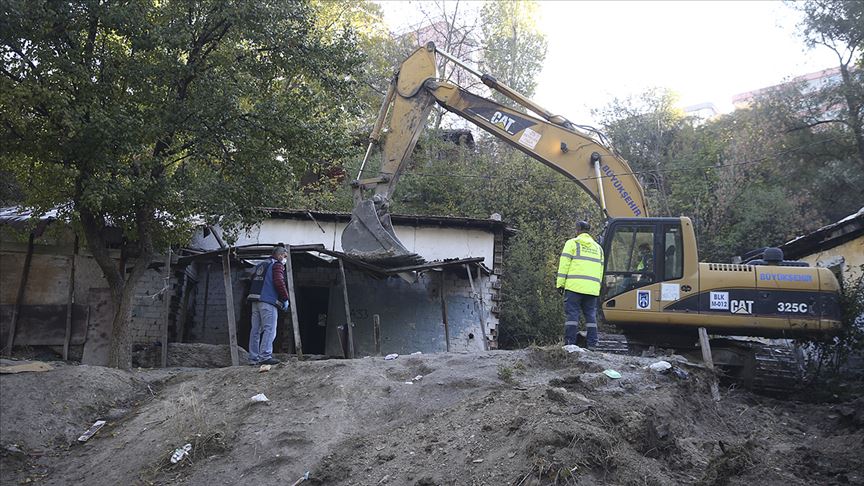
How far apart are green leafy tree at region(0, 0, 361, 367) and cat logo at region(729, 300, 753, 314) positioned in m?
6.52

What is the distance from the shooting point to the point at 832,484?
6730 millimetres

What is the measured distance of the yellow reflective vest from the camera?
32.4ft

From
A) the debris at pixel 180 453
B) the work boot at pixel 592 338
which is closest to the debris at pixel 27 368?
the debris at pixel 180 453

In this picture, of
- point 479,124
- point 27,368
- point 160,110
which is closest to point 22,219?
point 160,110

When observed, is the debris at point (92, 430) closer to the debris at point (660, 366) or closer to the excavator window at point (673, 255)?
the debris at point (660, 366)

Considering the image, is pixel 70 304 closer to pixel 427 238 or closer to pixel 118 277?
pixel 118 277

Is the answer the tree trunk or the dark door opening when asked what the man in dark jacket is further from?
the dark door opening

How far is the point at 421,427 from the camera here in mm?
7148

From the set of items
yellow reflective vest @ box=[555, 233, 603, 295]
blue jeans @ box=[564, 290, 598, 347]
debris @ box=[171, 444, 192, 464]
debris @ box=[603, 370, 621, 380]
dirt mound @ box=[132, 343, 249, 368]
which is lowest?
debris @ box=[171, 444, 192, 464]

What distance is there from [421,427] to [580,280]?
12.0ft

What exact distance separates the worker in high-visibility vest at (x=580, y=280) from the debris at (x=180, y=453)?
504 cm

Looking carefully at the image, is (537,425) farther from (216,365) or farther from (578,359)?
(216,365)

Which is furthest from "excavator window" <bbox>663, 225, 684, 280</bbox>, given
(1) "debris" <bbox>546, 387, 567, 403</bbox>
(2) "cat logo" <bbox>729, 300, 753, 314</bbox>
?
(1) "debris" <bbox>546, 387, 567, 403</bbox>

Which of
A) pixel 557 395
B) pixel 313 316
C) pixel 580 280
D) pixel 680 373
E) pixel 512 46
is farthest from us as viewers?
pixel 512 46
